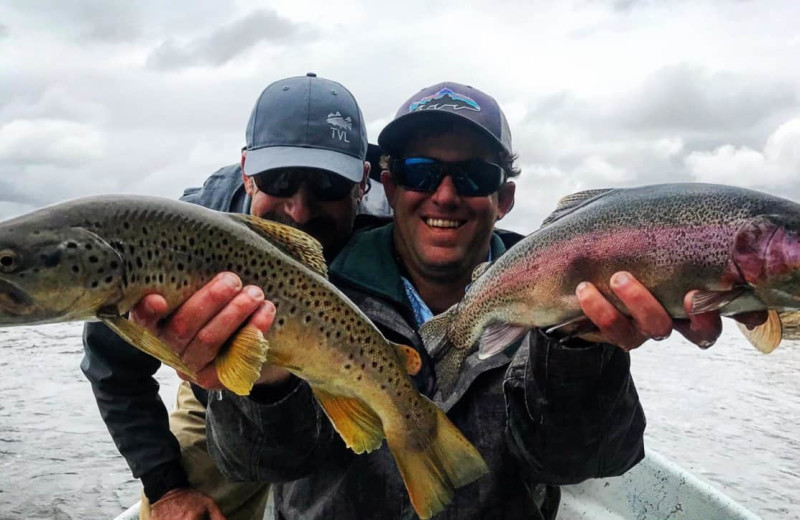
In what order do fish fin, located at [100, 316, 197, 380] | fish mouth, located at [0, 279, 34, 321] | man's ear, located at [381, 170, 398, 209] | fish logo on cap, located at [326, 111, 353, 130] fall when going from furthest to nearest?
1. fish logo on cap, located at [326, 111, 353, 130]
2. man's ear, located at [381, 170, 398, 209]
3. fish fin, located at [100, 316, 197, 380]
4. fish mouth, located at [0, 279, 34, 321]

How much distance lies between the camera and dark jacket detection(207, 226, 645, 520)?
108 inches

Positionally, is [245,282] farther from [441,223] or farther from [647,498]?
[647,498]

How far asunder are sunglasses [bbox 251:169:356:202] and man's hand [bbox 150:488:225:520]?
1.97 m

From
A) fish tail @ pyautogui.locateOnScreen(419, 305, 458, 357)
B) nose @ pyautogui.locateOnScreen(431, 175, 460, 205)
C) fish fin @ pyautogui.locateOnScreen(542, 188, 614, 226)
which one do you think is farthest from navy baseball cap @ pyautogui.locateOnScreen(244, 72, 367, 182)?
fish fin @ pyautogui.locateOnScreen(542, 188, 614, 226)

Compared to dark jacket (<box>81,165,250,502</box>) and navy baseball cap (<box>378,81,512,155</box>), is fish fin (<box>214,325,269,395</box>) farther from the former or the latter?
dark jacket (<box>81,165,250,502</box>)

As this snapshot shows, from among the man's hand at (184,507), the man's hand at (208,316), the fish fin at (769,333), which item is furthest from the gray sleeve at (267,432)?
the fish fin at (769,333)

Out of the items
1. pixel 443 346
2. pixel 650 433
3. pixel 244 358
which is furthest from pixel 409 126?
pixel 650 433

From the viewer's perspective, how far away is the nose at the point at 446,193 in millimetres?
3527

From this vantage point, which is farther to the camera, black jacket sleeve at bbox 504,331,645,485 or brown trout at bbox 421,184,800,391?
black jacket sleeve at bbox 504,331,645,485

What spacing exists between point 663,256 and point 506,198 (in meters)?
1.75

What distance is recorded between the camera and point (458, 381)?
3215 millimetres

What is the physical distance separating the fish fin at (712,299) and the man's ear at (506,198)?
5.66 feet

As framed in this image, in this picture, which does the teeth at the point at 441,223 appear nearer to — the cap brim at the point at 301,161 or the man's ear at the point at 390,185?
the man's ear at the point at 390,185

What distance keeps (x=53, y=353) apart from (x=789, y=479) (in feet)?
70.3
